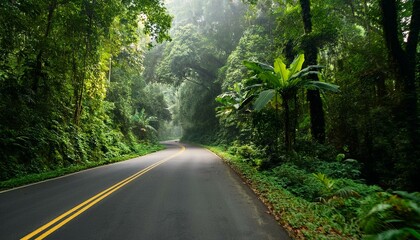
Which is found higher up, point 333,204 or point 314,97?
point 314,97

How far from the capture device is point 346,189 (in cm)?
664

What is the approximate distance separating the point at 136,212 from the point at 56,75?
12376 millimetres

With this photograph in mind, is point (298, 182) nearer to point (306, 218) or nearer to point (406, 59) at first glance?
point (306, 218)

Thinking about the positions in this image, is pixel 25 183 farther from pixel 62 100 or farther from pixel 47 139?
pixel 62 100

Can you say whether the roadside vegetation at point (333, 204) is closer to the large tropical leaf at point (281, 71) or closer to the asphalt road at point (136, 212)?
the asphalt road at point (136, 212)

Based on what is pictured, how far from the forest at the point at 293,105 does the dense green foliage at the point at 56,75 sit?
0.06 metres

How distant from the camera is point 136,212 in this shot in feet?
19.8

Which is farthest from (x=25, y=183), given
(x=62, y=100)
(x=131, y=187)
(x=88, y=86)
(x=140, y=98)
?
(x=140, y=98)

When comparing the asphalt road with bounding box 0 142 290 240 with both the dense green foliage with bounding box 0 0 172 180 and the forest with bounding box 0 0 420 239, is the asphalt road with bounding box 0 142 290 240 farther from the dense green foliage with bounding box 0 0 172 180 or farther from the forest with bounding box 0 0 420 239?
the dense green foliage with bounding box 0 0 172 180

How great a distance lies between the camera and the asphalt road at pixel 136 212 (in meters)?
4.80

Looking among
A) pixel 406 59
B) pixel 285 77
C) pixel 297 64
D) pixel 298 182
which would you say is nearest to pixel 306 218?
pixel 298 182

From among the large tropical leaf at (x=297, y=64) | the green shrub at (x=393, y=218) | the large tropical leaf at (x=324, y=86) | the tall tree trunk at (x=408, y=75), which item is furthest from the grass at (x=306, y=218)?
the large tropical leaf at (x=297, y=64)

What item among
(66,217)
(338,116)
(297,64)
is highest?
(297,64)

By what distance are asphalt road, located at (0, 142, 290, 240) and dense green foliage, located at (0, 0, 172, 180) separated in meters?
4.54
